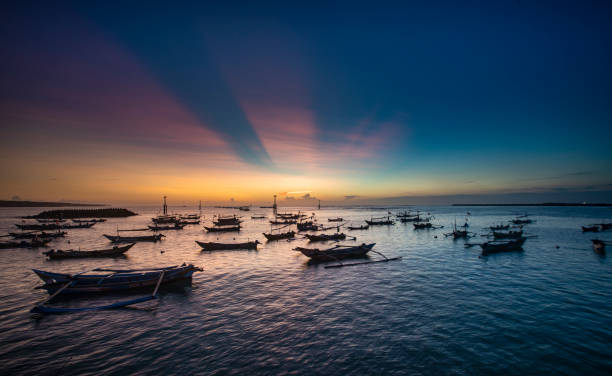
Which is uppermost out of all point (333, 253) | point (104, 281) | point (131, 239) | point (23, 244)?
point (104, 281)

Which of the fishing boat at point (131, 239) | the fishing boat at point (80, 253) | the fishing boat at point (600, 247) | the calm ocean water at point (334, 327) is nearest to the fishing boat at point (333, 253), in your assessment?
the calm ocean water at point (334, 327)

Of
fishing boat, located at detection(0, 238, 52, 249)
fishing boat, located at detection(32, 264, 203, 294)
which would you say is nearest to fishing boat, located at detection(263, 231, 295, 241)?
fishing boat, located at detection(32, 264, 203, 294)

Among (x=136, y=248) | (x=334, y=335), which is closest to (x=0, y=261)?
(x=136, y=248)

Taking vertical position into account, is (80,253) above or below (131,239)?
above

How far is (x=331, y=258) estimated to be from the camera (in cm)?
3116

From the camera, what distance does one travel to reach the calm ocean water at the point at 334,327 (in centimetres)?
1100

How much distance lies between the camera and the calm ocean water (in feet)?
36.1

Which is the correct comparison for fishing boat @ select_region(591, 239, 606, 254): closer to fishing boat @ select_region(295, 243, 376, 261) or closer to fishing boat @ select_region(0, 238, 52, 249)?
fishing boat @ select_region(295, 243, 376, 261)

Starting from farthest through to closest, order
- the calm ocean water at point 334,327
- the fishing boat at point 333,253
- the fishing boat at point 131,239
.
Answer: the fishing boat at point 131,239 → the fishing boat at point 333,253 → the calm ocean water at point 334,327

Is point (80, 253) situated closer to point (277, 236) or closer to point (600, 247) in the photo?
point (277, 236)

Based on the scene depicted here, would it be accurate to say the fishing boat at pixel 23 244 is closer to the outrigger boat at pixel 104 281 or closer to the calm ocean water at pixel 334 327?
the calm ocean water at pixel 334 327

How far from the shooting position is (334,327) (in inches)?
556

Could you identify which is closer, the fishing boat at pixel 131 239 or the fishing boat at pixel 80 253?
the fishing boat at pixel 80 253

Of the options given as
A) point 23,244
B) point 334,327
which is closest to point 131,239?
point 23,244
